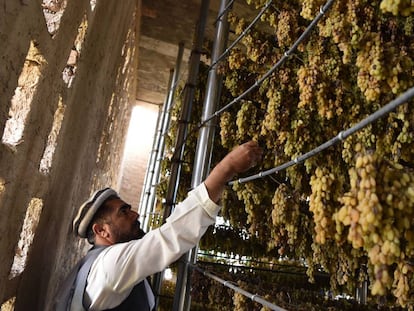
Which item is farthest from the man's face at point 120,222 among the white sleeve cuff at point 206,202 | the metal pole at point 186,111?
the white sleeve cuff at point 206,202

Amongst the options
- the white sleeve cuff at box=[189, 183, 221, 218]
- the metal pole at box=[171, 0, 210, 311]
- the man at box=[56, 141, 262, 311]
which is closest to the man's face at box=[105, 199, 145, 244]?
the man at box=[56, 141, 262, 311]

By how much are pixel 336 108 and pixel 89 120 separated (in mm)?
1825

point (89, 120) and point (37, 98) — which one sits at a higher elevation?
point (89, 120)

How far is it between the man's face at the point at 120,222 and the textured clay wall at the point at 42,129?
0.97ft

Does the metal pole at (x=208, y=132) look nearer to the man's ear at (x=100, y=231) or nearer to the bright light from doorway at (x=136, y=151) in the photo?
the man's ear at (x=100, y=231)

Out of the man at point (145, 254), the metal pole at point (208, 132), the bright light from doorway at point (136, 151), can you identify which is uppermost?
the bright light from doorway at point (136, 151)

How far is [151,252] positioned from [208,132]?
849mm

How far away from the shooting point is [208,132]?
2078mm

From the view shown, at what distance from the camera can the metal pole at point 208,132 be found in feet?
6.54

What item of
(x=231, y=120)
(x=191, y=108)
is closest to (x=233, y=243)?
(x=191, y=108)

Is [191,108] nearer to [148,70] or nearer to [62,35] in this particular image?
[62,35]

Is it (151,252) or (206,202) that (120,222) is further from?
(206,202)

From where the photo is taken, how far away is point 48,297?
79.0 inches

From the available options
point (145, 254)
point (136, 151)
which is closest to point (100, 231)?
point (145, 254)
